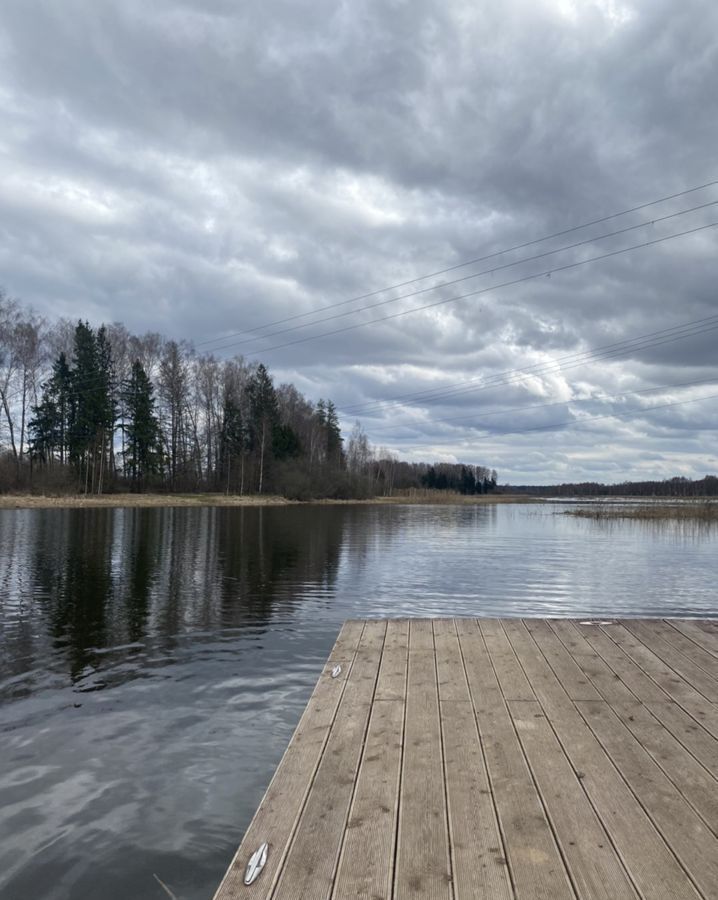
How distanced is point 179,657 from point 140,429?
57185 millimetres

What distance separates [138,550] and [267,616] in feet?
34.3

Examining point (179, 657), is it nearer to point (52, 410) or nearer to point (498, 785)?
point (498, 785)

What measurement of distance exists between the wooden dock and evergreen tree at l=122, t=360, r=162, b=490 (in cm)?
5975

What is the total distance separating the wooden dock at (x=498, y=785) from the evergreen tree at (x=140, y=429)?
59746mm

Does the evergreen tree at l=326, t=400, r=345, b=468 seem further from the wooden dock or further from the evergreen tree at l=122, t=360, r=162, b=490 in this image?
the wooden dock

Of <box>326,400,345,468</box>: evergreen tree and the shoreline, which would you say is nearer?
the shoreline

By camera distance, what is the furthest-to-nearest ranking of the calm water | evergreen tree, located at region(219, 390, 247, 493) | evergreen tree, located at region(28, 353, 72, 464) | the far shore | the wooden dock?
evergreen tree, located at region(219, 390, 247, 493)
evergreen tree, located at region(28, 353, 72, 464)
the far shore
the calm water
the wooden dock

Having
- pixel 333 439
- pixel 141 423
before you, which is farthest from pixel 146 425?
pixel 333 439

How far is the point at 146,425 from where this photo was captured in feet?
205

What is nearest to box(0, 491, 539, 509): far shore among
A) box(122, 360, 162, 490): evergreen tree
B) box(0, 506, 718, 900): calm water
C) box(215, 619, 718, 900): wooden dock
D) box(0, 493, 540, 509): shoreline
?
box(0, 493, 540, 509): shoreline

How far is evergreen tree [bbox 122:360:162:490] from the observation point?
201ft

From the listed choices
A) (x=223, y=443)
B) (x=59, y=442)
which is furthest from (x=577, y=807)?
(x=223, y=443)

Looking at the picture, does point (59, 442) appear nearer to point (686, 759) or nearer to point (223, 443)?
point (223, 443)

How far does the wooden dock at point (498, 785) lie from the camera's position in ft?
8.18
